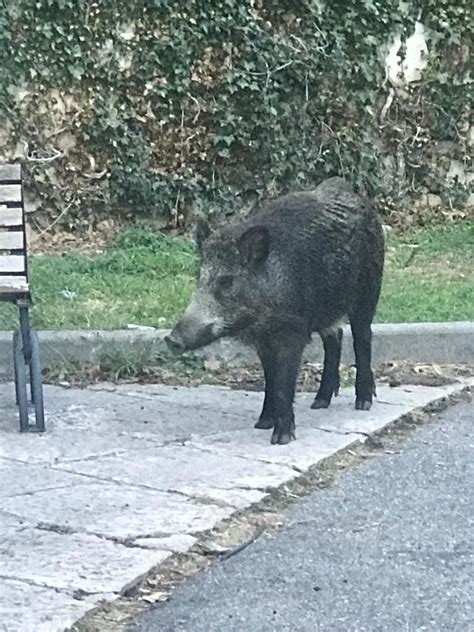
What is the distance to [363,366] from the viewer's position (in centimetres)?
584

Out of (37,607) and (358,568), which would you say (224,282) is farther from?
(37,607)

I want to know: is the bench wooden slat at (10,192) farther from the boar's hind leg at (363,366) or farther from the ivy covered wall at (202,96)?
the ivy covered wall at (202,96)

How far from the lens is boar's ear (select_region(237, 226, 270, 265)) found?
5.22m

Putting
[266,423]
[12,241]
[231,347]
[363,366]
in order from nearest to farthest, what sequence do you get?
[266,423] < [12,241] < [363,366] < [231,347]

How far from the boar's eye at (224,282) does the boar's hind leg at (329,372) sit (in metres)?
0.74

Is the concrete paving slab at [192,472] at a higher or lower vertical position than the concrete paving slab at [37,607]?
lower

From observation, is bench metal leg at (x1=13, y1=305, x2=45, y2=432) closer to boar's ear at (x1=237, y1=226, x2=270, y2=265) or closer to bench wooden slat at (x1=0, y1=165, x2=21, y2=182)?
bench wooden slat at (x1=0, y1=165, x2=21, y2=182)

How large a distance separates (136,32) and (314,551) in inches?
273

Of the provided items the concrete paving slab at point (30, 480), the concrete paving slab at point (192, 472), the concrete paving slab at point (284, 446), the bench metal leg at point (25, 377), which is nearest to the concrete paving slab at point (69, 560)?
the concrete paving slab at point (30, 480)

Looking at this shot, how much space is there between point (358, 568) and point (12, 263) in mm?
2305

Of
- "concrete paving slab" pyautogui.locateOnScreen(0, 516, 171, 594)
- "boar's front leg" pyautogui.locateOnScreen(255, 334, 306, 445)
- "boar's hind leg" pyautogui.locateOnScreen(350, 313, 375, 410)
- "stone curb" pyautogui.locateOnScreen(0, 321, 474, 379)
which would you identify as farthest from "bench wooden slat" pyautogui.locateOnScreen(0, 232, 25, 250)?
"concrete paving slab" pyautogui.locateOnScreen(0, 516, 171, 594)

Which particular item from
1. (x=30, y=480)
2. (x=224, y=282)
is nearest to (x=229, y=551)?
(x=30, y=480)

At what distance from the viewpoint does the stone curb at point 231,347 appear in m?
6.63

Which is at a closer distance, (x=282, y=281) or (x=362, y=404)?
(x=282, y=281)
